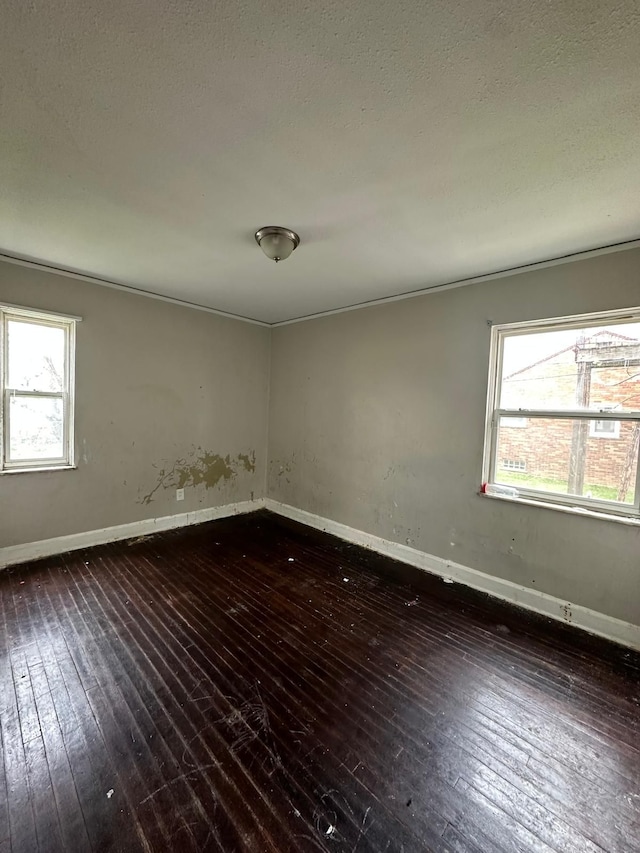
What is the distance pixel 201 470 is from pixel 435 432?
2.71m

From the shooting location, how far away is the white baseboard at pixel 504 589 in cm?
217

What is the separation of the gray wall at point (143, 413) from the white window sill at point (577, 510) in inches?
120

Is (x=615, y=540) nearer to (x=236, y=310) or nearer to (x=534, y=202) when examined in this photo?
(x=534, y=202)

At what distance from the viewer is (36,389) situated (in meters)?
2.94

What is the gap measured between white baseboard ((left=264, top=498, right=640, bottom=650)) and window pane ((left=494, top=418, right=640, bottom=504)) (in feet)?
2.52

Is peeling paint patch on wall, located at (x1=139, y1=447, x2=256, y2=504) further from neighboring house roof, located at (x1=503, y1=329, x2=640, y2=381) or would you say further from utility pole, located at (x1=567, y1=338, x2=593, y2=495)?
utility pole, located at (x1=567, y1=338, x2=593, y2=495)

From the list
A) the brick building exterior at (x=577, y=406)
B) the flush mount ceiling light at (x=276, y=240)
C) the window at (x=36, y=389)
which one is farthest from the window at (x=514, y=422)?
the window at (x=36, y=389)

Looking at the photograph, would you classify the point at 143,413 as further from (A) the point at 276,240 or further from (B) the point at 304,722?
(B) the point at 304,722

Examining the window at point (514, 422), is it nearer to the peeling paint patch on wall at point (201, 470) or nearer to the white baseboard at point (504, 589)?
the white baseboard at point (504, 589)

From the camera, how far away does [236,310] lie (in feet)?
13.1

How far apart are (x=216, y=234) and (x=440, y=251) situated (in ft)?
4.98

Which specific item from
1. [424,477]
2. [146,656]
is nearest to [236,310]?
[424,477]

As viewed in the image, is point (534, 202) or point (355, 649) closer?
point (534, 202)

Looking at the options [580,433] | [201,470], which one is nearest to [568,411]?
[580,433]
